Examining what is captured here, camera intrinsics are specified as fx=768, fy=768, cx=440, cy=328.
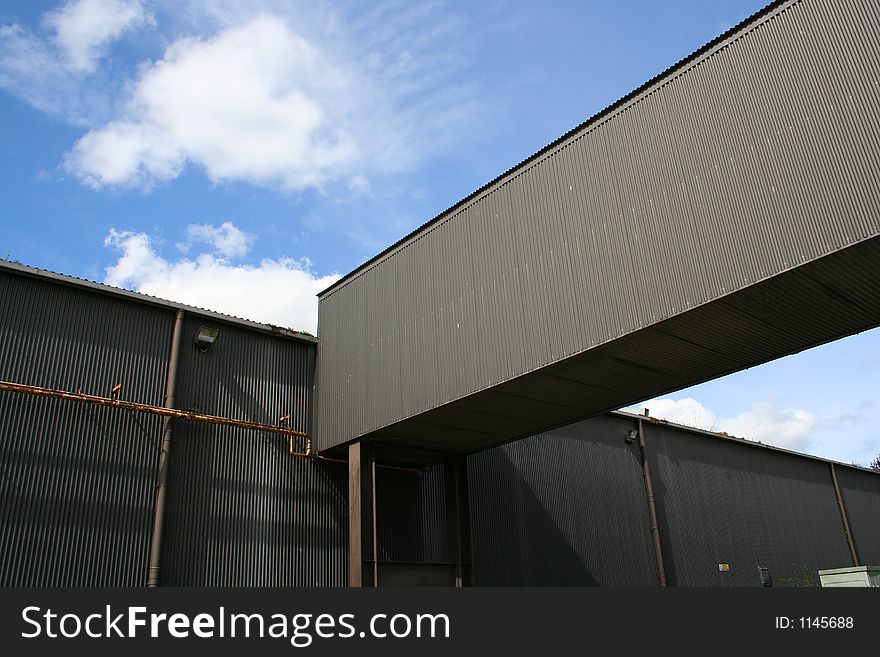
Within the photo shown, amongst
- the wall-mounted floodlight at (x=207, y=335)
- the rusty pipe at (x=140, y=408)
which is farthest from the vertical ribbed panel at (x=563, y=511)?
the wall-mounted floodlight at (x=207, y=335)

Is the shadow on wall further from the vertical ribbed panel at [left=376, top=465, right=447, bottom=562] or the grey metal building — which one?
the vertical ribbed panel at [left=376, top=465, right=447, bottom=562]

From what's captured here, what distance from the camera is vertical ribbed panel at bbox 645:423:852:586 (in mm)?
32500

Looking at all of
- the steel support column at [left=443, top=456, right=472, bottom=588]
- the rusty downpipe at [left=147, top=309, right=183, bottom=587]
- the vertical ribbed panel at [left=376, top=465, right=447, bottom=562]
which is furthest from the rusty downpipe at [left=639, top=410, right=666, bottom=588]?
the rusty downpipe at [left=147, top=309, right=183, bottom=587]

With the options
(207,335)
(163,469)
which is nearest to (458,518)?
(163,469)

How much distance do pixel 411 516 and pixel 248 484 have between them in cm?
546

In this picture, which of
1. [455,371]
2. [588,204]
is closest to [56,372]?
[455,371]

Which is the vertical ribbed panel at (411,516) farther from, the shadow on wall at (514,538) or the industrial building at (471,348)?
the shadow on wall at (514,538)

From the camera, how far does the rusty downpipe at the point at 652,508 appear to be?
30672 mm

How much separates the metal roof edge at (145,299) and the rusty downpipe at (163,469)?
554 mm

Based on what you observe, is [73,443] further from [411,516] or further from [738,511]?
[738,511]

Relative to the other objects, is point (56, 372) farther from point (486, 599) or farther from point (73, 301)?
point (486, 599)

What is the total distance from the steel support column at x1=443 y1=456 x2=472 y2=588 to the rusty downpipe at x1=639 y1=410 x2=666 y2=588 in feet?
36.2

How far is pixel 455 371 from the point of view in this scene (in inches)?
757

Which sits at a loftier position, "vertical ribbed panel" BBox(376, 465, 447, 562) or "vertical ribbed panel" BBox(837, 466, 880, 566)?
"vertical ribbed panel" BBox(837, 466, 880, 566)
